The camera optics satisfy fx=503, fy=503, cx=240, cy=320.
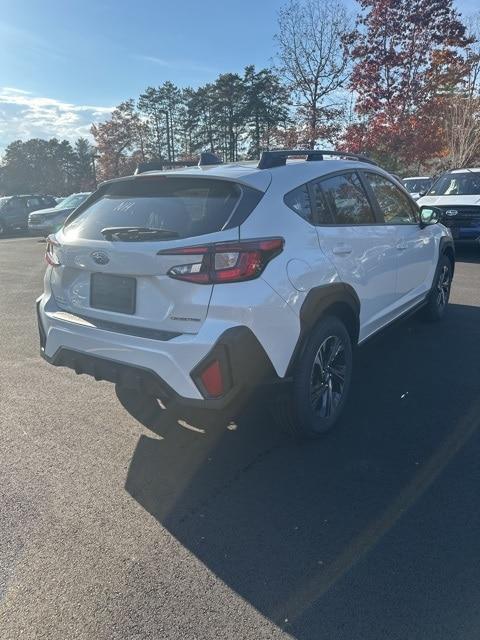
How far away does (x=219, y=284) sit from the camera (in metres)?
2.66

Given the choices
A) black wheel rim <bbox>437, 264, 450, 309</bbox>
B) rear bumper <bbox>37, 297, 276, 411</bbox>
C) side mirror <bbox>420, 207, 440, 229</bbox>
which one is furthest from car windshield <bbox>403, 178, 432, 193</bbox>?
rear bumper <bbox>37, 297, 276, 411</bbox>

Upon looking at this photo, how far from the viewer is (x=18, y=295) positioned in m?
8.34

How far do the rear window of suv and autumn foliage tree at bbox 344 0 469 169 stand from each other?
18.3 m

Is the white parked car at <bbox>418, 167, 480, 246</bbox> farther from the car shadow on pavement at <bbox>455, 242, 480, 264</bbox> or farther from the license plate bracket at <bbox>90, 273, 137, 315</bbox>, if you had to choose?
the license plate bracket at <bbox>90, 273, 137, 315</bbox>

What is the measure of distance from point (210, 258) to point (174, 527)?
1412mm

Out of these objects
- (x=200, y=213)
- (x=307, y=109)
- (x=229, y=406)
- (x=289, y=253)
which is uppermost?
(x=307, y=109)

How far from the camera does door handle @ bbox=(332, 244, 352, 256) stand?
11.0ft

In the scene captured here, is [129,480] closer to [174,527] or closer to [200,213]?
[174,527]

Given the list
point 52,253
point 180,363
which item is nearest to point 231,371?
point 180,363

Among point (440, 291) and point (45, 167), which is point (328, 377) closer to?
point (440, 291)

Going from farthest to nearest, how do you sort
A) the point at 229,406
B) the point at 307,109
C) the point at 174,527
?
1. the point at 307,109
2. the point at 229,406
3. the point at 174,527

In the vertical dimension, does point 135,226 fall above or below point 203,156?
below

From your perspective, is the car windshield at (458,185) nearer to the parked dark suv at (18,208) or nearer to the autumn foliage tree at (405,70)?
the autumn foliage tree at (405,70)

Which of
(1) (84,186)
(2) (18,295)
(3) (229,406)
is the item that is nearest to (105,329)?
(3) (229,406)
